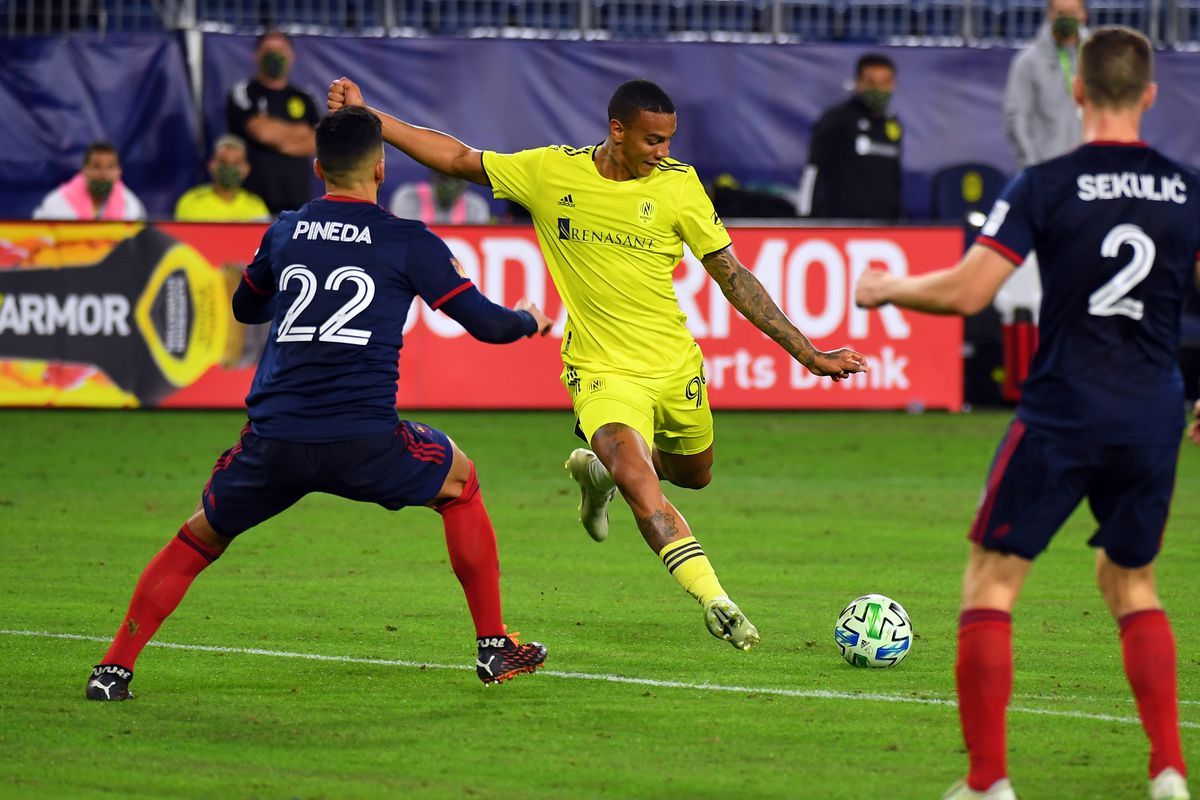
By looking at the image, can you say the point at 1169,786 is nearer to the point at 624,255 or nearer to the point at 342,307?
the point at 342,307

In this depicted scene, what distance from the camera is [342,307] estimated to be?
6531mm

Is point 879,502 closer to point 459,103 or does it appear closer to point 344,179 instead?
point 344,179

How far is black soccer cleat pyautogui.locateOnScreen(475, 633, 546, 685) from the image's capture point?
22.7ft

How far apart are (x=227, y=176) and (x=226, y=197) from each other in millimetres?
210

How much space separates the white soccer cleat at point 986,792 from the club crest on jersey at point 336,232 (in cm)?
269

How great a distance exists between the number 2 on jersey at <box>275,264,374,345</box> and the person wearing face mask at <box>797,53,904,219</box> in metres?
11.9

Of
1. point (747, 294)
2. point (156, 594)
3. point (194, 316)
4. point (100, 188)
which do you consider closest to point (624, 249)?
point (747, 294)

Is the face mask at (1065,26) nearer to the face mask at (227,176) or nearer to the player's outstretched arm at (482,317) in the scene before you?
the face mask at (227,176)

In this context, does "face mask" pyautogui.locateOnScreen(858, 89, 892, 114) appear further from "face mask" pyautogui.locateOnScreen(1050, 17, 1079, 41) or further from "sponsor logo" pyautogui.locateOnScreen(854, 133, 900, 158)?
"face mask" pyautogui.locateOnScreen(1050, 17, 1079, 41)

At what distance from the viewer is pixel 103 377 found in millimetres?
16047

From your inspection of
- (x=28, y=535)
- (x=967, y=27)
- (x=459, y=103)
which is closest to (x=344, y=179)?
(x=28, y=535)

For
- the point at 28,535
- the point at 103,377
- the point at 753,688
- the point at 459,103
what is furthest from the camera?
the point at 459,103

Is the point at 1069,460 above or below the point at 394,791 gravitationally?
above

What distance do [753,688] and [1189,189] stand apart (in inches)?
99.6
